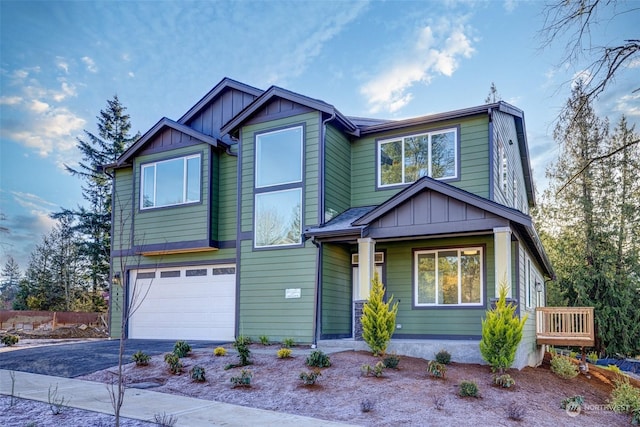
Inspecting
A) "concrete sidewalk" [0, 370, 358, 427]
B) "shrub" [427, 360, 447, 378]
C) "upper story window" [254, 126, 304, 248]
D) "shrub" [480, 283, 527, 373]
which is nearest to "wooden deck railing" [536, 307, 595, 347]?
"shrub" [480, 283, 527, 373]

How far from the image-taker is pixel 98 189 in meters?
29.5

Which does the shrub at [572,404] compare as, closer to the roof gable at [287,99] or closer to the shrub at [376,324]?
the shrub at [376,324]

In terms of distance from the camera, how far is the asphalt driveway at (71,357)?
1008cm

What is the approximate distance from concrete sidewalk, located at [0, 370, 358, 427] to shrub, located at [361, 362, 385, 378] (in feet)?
7.07

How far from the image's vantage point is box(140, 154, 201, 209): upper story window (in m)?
14.6

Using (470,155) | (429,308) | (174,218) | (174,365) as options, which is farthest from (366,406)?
(174,218)

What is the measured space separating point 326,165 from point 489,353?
577 centimetres

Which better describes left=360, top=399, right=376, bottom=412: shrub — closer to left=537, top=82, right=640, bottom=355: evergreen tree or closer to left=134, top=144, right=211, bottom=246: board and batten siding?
left=134, top=144, right=211, bottom=246: board and batten siding

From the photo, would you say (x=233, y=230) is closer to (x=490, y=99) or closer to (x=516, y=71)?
(x=516, y=71)

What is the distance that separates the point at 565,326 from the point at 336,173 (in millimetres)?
6799

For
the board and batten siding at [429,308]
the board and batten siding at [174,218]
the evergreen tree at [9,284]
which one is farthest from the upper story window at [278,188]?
the evergreen tree at [9,284]

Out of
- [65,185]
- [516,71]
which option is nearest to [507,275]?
[516,71]

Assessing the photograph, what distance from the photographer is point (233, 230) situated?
46.9 feet

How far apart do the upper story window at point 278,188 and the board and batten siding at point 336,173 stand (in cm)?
67
